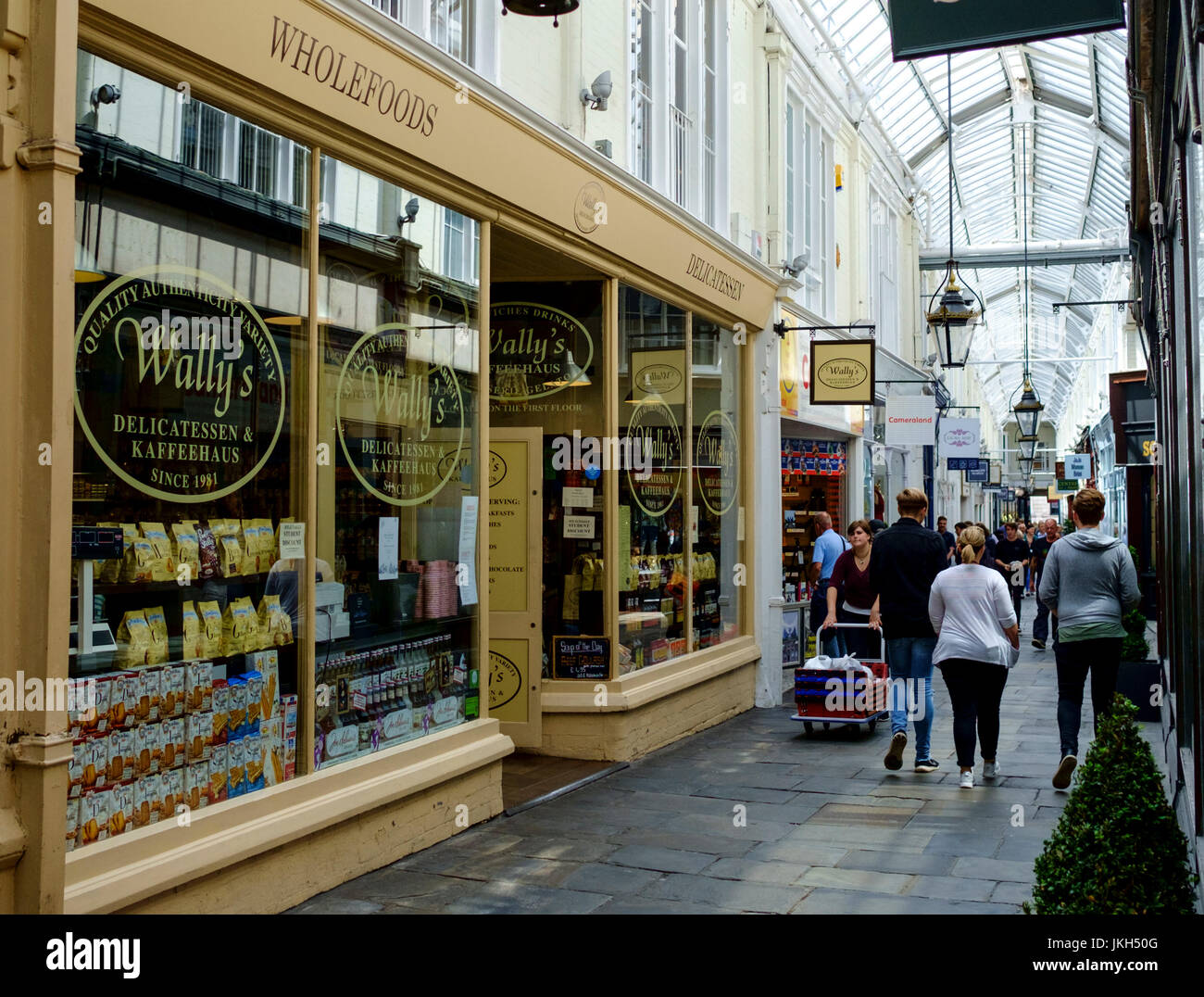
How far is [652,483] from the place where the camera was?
33.2ft

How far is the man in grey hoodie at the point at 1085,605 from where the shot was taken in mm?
7625

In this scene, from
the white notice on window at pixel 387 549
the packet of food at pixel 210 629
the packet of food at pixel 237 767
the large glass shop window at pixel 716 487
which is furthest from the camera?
the large glass shop window at pixel 716 487

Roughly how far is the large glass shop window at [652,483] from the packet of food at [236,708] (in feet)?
14.2

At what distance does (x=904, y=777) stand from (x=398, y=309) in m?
4.72

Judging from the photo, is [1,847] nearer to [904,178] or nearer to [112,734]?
[112,734]

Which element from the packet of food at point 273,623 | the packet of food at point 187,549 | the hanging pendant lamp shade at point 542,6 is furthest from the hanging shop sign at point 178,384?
the hanging pendant lamp shade at point 542,6

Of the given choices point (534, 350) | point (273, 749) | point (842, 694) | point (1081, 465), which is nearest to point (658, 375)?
point (534, 350)

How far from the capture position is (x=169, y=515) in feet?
16.5

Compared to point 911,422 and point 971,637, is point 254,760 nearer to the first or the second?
point 971,637

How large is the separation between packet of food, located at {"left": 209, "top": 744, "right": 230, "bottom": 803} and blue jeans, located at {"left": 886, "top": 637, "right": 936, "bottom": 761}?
194 inches

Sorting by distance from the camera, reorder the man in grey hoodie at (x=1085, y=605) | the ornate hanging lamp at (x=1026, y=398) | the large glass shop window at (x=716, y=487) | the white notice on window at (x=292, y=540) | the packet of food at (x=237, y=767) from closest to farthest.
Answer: the packet of food at (x=237, y=767)
the white notice on window at (x=292, y=540)
the man in grey hoodie at (x=1085, y=605)
the large glass shop window at (x=716, y=487)
the ornate hanging lamp at (x=1026, y=398)

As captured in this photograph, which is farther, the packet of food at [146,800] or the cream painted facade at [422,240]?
the packet of food at [146,800]

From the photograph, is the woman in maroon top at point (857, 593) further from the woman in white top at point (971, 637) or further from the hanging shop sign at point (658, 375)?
the woman in white top at point (971, 637)
